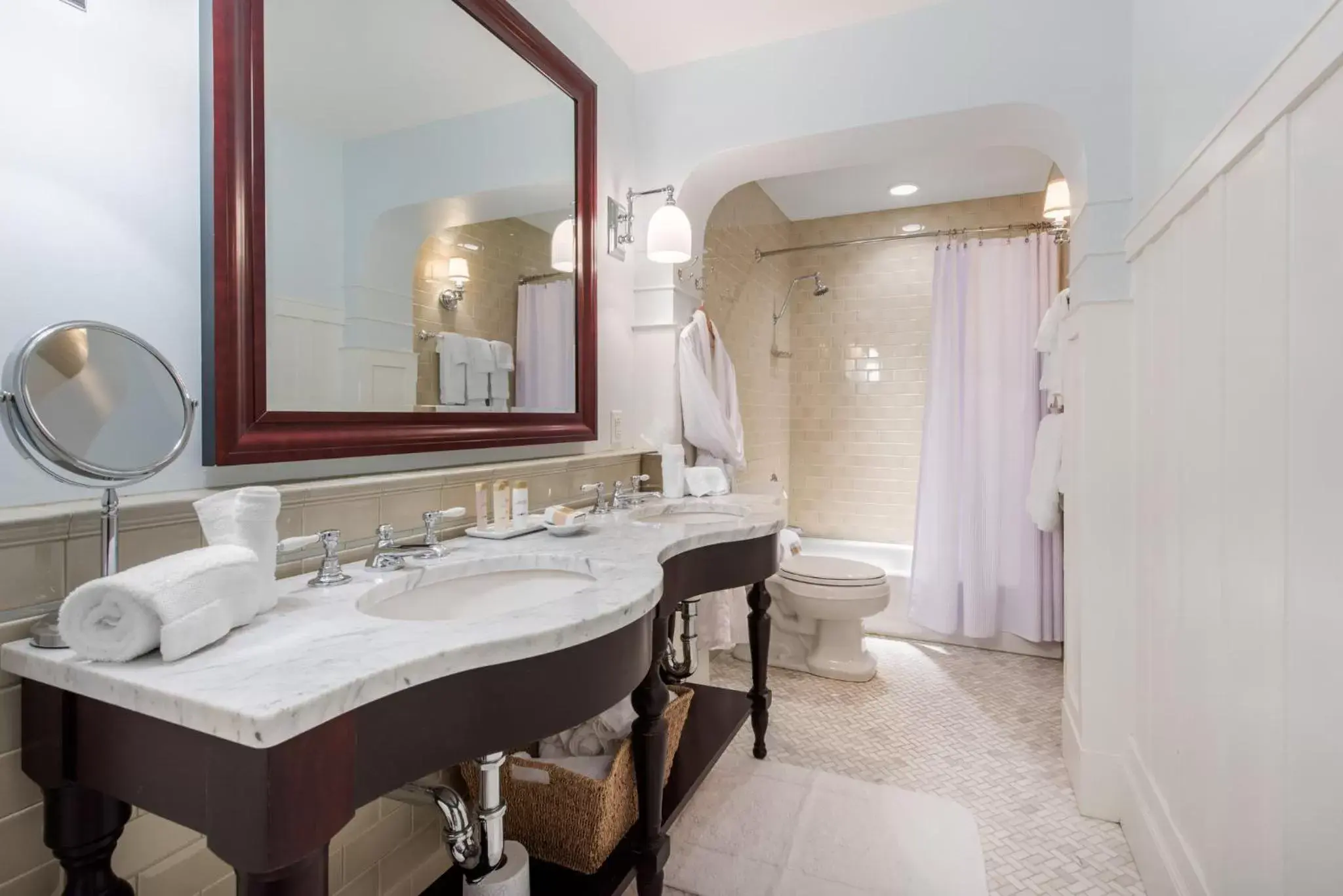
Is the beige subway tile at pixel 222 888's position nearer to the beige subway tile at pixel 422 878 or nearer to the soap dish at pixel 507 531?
the beige subway tile at pixel 422 878

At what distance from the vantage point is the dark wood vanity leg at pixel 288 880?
610 millimetres

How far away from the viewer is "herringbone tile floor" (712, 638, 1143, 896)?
64.6 inches

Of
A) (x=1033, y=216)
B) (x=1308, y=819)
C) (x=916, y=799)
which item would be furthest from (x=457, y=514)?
(x=1033, y=216)

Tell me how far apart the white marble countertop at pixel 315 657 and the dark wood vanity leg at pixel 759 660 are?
43.2 inches

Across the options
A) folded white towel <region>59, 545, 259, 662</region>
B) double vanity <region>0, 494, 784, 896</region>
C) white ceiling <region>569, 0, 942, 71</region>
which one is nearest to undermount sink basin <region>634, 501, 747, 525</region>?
double vanity <region>0, 494, 784, 896</region>

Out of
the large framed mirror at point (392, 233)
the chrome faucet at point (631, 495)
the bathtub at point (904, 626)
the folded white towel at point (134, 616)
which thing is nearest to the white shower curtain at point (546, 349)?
the large framed mirror at point (392, 233)

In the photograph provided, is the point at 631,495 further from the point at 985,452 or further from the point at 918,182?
the point at 918,182

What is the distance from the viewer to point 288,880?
0.62m

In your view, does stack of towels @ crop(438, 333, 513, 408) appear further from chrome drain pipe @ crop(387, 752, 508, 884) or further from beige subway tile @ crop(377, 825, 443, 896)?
beige subway tile @ crop(377, 825, 443, 896)

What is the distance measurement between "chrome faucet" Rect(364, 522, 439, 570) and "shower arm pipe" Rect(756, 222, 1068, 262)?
2989 mm

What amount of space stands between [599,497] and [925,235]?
9.08ft

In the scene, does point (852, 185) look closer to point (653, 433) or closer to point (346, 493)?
point (653, 433)

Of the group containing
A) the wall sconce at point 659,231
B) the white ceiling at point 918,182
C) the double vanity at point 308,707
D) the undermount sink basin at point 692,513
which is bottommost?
the double vanity at point 308,707

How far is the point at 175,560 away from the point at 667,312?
1.78 meters
